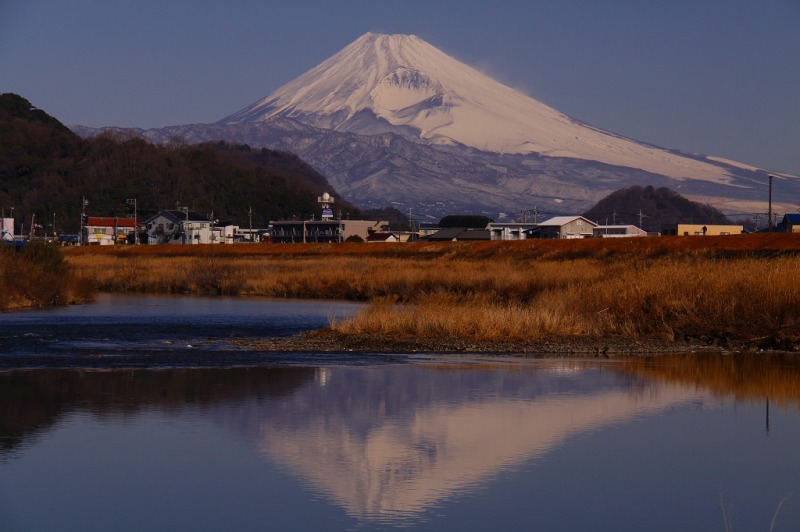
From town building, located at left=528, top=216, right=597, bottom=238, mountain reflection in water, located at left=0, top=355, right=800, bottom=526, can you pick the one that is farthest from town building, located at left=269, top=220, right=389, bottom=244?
mountain reflection in water, located at left=0, top=355, right=800, bottom=526

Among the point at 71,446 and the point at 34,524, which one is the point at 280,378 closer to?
the point at 71,446

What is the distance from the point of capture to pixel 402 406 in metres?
14.7

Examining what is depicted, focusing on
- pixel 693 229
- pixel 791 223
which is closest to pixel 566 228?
pixel 693 229

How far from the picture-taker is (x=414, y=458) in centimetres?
1154

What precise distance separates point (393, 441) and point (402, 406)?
225cm

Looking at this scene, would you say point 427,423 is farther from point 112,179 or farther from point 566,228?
point 112,179

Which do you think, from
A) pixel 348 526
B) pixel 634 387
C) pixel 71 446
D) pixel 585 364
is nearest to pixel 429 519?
pixel 348 526

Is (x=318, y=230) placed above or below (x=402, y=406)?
above

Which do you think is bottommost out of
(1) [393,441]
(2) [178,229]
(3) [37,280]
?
(1) [393,441]

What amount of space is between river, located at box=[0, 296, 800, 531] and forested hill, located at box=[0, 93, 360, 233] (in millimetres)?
103479

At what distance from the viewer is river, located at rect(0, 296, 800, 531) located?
31.4ft

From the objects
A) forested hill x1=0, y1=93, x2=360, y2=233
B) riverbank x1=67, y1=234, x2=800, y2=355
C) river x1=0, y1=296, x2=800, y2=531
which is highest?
forested hill x1=0, y1=93, x2=360, y2=233

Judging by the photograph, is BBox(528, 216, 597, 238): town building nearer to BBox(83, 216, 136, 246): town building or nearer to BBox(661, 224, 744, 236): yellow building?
BBox(661, 224, 744, 236): yellow building

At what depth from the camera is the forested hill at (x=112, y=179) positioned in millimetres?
119500
